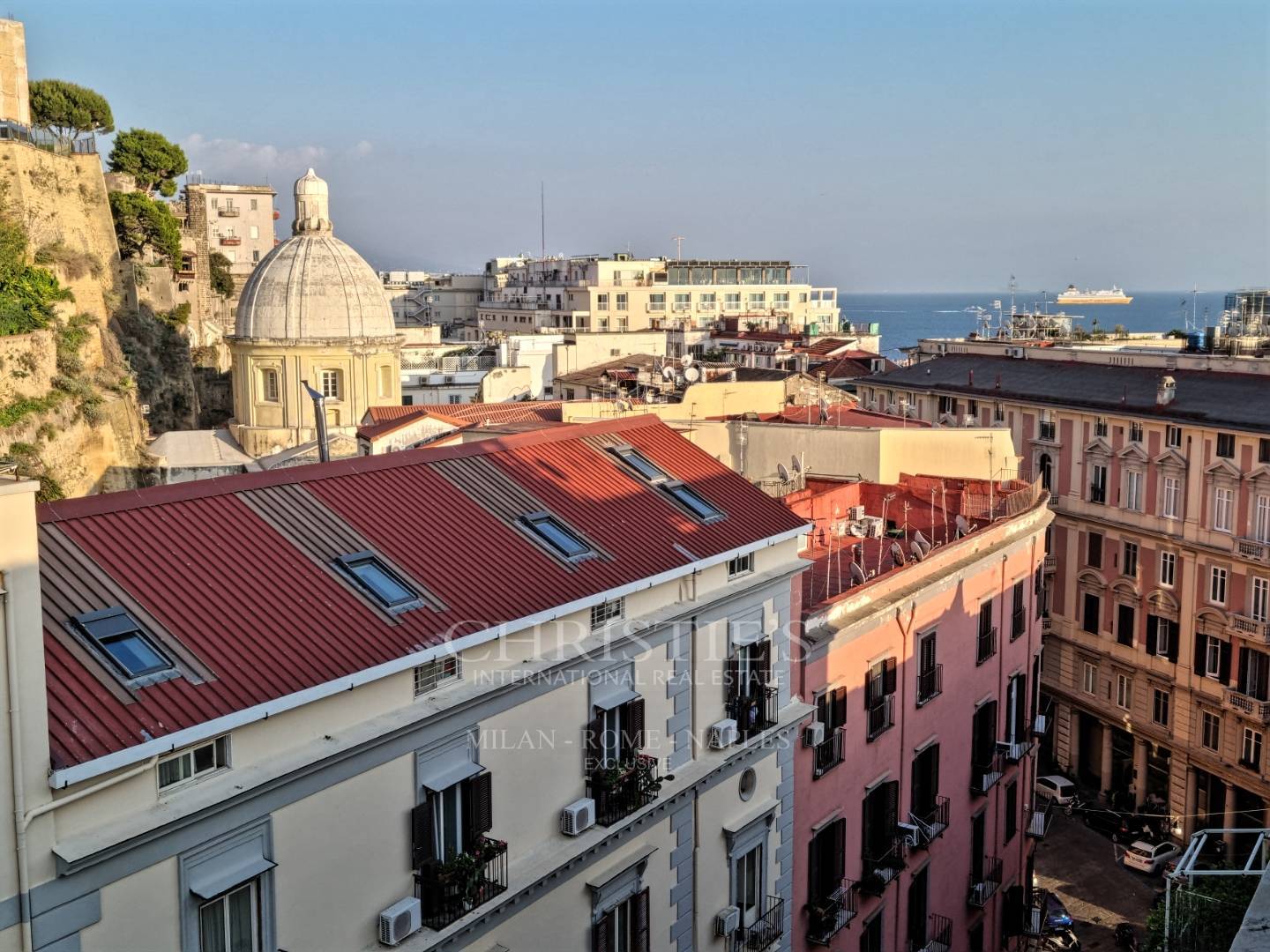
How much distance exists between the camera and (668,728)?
17.6m

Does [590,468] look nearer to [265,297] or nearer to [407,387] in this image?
[265,297]

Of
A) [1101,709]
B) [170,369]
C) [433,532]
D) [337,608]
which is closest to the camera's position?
[337,608]

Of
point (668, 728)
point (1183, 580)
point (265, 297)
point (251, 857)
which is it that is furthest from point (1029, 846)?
point (265, 297)

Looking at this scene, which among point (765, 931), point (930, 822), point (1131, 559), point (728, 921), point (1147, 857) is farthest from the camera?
point (1131, 559)

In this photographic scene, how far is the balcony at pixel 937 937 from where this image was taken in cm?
2550

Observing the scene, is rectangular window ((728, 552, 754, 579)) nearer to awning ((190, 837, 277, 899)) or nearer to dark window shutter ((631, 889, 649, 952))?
dark window shutter ((631, 889, 649, 952))

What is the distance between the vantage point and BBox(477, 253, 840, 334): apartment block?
4075 inches

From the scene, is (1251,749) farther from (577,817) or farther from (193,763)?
(193,763)

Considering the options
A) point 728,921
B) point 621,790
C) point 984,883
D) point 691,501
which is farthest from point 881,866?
point 621,790

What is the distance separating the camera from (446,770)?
46.3ft

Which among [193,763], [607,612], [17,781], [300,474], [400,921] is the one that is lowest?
[400,921]

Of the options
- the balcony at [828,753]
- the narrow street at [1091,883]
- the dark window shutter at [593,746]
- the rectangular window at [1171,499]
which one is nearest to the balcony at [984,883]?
the narrow street at [1091,883]

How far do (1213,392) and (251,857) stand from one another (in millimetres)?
40400

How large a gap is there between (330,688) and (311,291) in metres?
41.4
